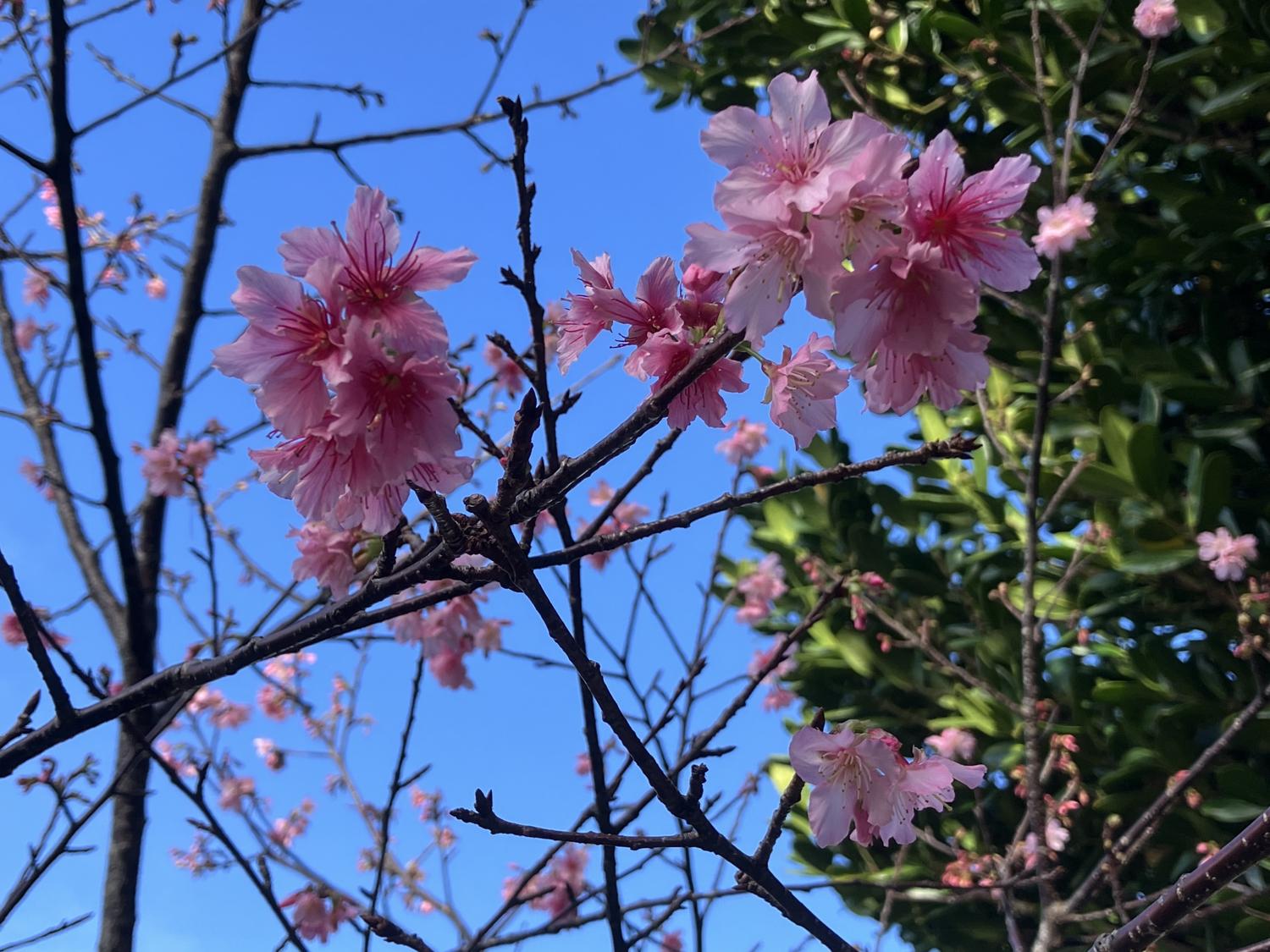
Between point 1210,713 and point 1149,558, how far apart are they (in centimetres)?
39

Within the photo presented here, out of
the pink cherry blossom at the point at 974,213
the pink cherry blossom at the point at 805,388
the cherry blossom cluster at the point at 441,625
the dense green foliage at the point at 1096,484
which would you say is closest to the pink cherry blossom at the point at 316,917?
the cherry blossom cluster at the point at 441,625

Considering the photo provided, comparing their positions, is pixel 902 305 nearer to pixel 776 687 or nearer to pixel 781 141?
pixel 781 141

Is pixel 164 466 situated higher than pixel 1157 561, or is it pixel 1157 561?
pixel 164 466

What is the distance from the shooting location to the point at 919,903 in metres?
2.67

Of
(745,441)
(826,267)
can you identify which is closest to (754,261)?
(826,267)

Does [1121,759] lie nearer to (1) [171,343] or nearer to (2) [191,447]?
(2) [191,447]

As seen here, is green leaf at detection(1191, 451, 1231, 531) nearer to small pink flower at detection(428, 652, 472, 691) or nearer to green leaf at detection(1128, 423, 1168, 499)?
green leaf at detection(1128, 423, 1168, 499)

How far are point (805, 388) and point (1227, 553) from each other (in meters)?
1.63

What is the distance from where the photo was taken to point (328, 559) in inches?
46.9

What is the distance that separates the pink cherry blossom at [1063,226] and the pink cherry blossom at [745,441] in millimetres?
1698

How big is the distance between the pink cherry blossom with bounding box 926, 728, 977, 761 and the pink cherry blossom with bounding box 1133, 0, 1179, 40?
1845mm

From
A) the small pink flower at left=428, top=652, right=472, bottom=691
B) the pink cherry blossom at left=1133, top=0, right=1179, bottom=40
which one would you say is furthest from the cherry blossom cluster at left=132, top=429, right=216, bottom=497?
the pink cherry blossom at left=1133, top=0, right=1179, bottom=40

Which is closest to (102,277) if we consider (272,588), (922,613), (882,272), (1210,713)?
(272,588)

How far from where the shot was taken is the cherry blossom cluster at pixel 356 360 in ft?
2.45
